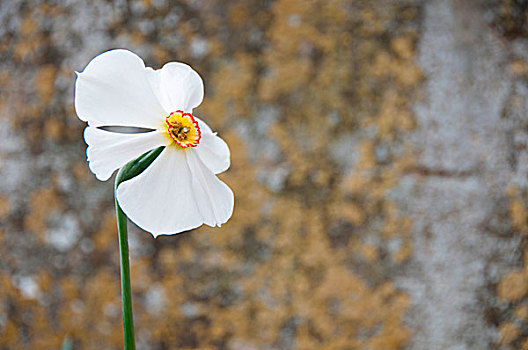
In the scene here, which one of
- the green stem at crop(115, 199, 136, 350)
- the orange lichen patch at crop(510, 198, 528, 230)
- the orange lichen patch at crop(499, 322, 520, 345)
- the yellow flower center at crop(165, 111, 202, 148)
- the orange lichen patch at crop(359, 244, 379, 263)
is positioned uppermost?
the yellow flower center at crop(165, 111, 202, 148)

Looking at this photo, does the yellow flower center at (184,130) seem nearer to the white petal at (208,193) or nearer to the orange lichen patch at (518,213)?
the white petal at (208,193)

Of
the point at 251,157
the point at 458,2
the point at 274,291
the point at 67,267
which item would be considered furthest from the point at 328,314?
the point at 458,2

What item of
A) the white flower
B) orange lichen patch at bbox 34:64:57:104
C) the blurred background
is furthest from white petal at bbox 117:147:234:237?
orange lichen patch at bbox 34:64:57:104

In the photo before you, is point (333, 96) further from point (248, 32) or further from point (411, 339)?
point (411, 339)

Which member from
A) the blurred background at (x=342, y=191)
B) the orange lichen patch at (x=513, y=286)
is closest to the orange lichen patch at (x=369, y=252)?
the blurred background at (x=342, y=191)

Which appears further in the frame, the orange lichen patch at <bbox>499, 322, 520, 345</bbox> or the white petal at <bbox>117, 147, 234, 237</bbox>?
the orange lichen patch at <bbox>499, 322, 520, 345</bbox>

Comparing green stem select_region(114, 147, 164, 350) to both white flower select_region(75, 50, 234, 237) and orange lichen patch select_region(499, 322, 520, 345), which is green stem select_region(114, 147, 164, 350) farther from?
orange lichen patch select_region(499, 322, 520, 345)
